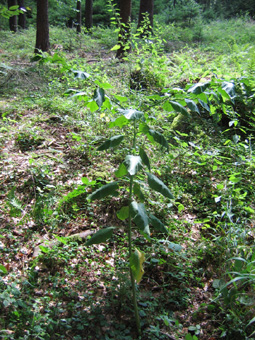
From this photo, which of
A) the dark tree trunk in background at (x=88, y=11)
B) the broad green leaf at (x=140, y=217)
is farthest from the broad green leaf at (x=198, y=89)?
the dark tree trunk in background at (x=88, y=11)

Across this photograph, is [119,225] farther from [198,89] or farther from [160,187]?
[198,89]

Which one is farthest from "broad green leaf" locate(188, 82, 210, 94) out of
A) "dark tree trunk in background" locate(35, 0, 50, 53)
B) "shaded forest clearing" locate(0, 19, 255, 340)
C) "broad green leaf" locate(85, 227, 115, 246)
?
"dark tree trunk in background" locate(35, 0, 50, 53)

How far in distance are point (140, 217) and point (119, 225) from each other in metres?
1.49

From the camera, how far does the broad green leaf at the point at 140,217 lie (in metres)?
1.70

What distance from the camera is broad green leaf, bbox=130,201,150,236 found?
170cm

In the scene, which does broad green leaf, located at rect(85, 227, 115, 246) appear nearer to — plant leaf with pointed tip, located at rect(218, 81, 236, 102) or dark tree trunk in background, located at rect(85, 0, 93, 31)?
plant leaf with pointed tip, located at rect(218, 81, 236, 102)

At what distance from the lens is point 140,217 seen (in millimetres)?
1735

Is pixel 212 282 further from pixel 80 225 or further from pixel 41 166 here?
pixel 41 166

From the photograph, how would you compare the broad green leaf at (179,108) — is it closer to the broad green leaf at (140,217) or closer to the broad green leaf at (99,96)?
the broad green leaf at (99,96)

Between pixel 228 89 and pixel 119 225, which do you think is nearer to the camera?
pixel 228 89

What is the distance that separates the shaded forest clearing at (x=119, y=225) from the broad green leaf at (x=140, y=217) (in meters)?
0.08

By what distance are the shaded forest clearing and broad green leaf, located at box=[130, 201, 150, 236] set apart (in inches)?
3.2

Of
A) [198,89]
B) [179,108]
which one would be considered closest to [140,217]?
[179,108]

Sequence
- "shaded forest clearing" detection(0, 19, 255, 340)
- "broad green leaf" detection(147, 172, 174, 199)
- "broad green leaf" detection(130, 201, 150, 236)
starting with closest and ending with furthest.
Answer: "broad green leaf" detection(130, 201, 150, 236) → "broad green leaf" detection(147, 172, 174, 199) → "shaded forest clearing" detection(0, 19, 255, 340)
